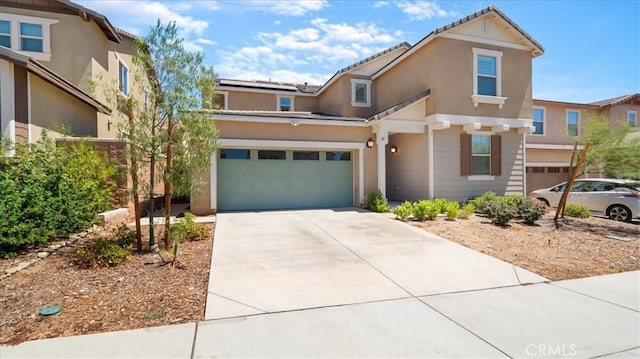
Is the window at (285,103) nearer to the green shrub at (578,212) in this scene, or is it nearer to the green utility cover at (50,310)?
the green shrub at (578,212)

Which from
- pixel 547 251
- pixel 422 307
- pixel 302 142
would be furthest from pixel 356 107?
pixel 422 307

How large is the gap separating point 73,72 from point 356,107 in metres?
11.6

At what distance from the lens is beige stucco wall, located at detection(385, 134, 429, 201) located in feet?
39.7

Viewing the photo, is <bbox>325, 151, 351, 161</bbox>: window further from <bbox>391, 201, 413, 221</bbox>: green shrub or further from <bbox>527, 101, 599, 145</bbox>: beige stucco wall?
<bbox>527, 101, 599, 145</bbox>: beige stucco wall

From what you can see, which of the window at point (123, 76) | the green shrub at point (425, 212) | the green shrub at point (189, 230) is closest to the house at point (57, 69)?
the window at point (123, 76)

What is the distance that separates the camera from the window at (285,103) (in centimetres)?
1791

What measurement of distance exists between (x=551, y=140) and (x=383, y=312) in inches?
732

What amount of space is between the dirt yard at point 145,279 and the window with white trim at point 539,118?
10865 mm

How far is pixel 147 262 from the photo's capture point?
17.4 feet

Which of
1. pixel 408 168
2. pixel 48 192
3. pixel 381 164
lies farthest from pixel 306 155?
pixel 48 192

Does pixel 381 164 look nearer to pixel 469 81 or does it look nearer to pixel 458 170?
pixel 458 170

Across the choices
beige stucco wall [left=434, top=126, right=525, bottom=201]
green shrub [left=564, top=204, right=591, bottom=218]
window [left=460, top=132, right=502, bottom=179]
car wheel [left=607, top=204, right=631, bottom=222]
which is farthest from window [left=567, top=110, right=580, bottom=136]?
green shrub [left=564, top=204, right=591, bottom=218]

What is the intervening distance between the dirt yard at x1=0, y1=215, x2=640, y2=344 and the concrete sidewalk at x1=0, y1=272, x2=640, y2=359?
1.06 ft

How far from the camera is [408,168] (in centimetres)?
1305
